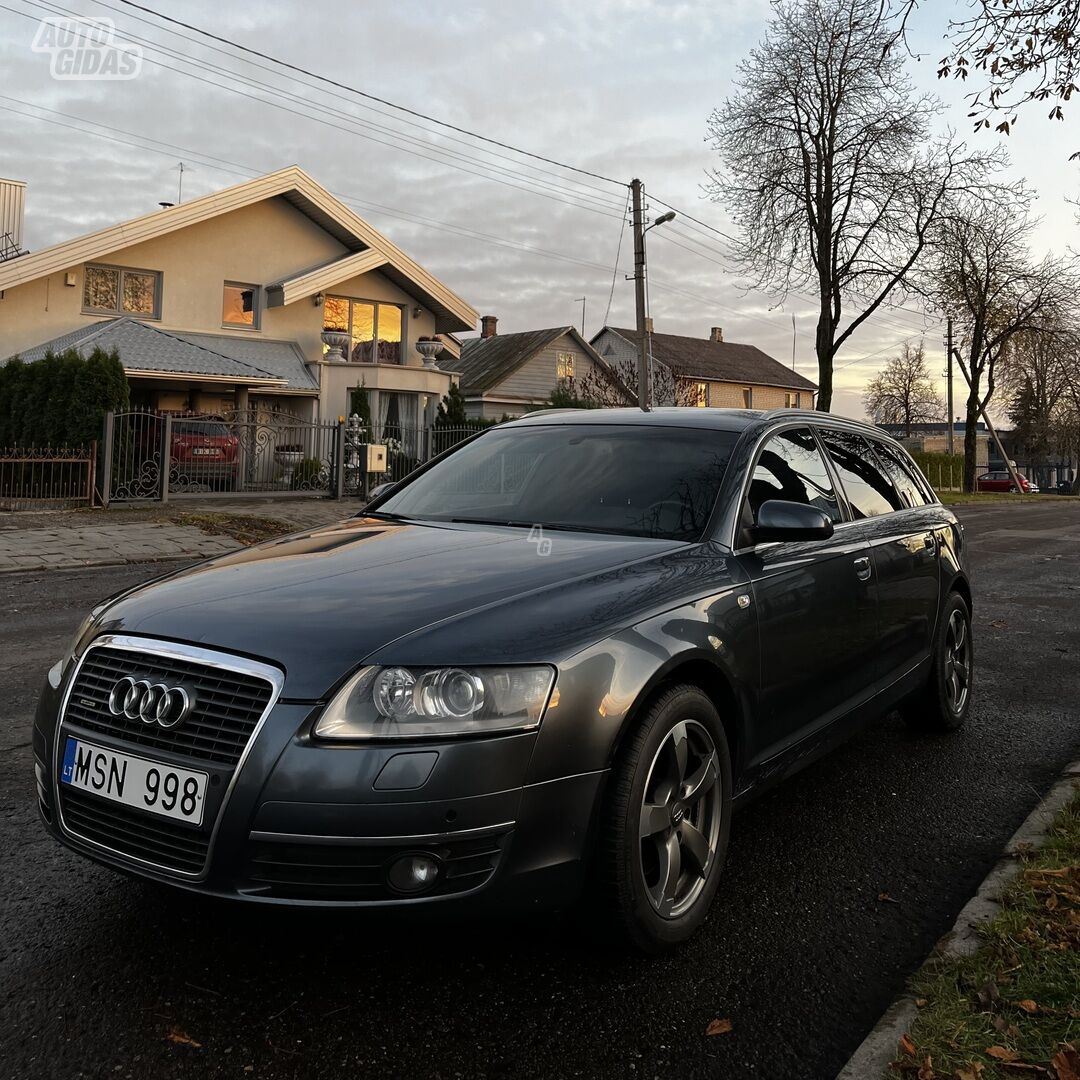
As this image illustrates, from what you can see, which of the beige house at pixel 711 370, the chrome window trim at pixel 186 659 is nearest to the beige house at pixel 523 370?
the beige house at pixel 711 370

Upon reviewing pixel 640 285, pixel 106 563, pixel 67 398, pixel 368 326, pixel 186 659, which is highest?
pixel 640 285

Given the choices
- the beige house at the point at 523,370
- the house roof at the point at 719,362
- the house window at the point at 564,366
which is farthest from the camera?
the house roof at the point at 719,362

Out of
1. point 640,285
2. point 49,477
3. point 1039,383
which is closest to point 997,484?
point 1039,383

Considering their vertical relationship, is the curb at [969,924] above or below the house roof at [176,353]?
below

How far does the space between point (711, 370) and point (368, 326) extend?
38520 mm

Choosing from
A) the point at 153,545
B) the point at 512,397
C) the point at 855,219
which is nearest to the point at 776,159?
the point at 855,219

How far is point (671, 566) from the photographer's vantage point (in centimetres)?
314

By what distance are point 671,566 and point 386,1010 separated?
1.46m

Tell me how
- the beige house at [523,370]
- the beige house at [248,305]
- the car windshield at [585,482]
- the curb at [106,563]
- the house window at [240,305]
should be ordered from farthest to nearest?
the beige house at [523,370] → the house window at [240,305] → the beige house at [248,305] → the curb at [106,563] → the car windshield at [585,482]

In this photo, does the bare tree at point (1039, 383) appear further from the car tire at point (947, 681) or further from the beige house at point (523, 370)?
the car tire at point (947, 681)

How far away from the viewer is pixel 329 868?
231cm

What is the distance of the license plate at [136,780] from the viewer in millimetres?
2387

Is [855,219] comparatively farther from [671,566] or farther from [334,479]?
[671,566]

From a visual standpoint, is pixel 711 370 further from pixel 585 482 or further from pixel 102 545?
pixel 585 482
